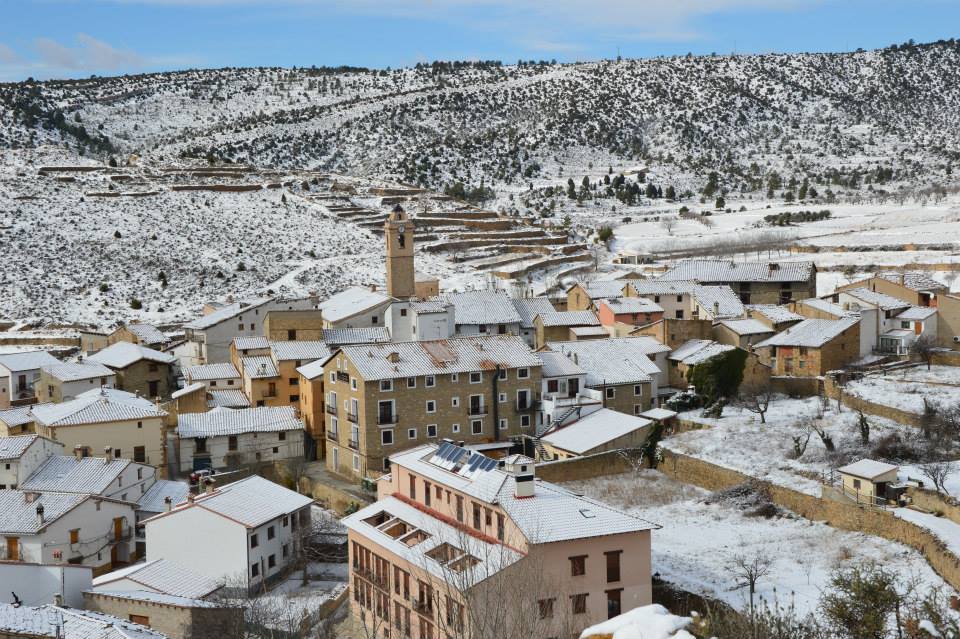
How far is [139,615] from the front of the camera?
2352 centimetres

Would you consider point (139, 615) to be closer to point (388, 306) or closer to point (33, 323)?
point (388, 306)

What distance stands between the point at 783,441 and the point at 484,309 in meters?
17.3

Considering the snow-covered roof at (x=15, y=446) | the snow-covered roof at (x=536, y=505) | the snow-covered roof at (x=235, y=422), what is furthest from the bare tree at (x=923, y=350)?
the snow-covered roof at (x=15, y=446)

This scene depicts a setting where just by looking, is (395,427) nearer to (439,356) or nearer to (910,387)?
(439,356)

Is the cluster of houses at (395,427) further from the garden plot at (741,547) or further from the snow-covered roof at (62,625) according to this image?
the garden plot at (741,547)

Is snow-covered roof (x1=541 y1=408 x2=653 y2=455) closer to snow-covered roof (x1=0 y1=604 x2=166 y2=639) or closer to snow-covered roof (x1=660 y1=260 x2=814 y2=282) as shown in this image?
snow-covered roof (x1=0 y1=604 x2=166 y2=639)

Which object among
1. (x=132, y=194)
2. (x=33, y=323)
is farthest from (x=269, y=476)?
(x=132, y=194)

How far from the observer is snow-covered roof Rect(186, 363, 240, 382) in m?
44.4

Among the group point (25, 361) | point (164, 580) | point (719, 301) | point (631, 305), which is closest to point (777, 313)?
point (719, 301)

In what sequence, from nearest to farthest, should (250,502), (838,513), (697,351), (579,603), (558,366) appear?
1. (579,603)
2. (838,513)
3. (250,502)
4. (558,366)
5. (697,351)

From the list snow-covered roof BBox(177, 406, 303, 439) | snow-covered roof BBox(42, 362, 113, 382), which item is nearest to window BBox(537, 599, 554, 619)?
snow-covered roof BBox(177, 406, 303, 439)

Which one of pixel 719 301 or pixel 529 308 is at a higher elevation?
pixel 719 301

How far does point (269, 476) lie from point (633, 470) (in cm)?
1253

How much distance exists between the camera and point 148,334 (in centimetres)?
5491
